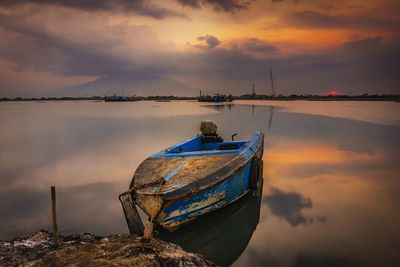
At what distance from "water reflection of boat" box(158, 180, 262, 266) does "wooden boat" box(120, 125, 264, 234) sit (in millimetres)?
445

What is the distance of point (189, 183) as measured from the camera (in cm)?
675

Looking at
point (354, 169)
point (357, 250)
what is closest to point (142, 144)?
point (354, 169)

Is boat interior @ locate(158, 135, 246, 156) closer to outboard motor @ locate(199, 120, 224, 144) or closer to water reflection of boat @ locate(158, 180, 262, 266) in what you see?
outboard motor @ locate(199, 120, 224, 144)

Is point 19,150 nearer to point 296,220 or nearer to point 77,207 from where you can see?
point 77,207

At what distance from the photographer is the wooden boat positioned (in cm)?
634

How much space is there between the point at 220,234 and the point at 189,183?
1693 millimetres

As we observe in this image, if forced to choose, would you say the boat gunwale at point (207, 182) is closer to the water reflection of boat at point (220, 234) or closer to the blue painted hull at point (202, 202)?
the blue painted hull at point (202, 202)

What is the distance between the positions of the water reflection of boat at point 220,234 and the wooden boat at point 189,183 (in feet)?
1.46

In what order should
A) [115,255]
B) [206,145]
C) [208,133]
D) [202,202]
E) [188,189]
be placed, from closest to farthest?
[115,255], [188,189], [202,202], [206,145], [208,133]

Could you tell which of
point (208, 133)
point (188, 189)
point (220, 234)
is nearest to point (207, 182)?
point (188, 189)

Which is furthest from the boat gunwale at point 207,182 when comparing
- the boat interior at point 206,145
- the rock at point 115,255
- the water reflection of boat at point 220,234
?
the boat interior at point 206,145

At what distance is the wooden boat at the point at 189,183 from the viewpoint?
634cm

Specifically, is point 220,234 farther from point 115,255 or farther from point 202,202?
point 115,255

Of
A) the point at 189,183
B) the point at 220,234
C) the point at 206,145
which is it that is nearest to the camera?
the point at 189,183
